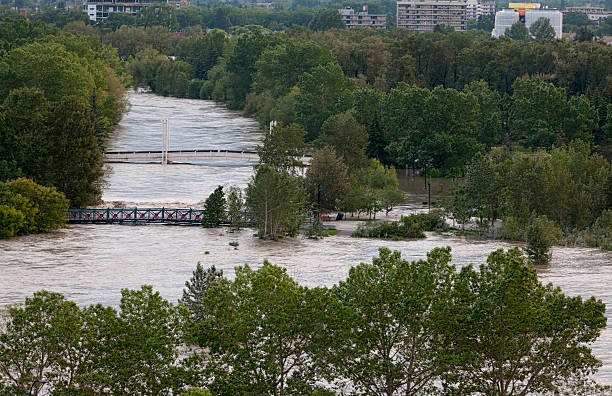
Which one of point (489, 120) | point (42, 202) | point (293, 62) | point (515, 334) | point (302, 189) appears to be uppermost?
point (293, 62)

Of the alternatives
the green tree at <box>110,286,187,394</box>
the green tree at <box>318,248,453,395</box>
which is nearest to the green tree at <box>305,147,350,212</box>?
the green tree at <box>318,248,453,395</box>

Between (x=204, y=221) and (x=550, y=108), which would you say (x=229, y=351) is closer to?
(x=204, y=221)

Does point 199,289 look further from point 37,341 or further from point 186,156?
point 186,156

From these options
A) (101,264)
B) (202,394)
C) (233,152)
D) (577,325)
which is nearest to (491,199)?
(101,264)

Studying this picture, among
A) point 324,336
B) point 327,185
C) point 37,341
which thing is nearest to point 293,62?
point 327,185

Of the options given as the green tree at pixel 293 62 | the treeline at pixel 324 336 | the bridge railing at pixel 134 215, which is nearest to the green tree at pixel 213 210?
the bridge railing at pixel 134 215

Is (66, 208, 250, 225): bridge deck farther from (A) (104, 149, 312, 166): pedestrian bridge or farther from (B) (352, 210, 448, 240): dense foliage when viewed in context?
(A) (104, 149, 312, 166): pedestrian bridge

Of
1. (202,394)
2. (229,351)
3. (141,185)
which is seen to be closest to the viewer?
(202,394)

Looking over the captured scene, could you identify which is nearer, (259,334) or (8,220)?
(259,334)
